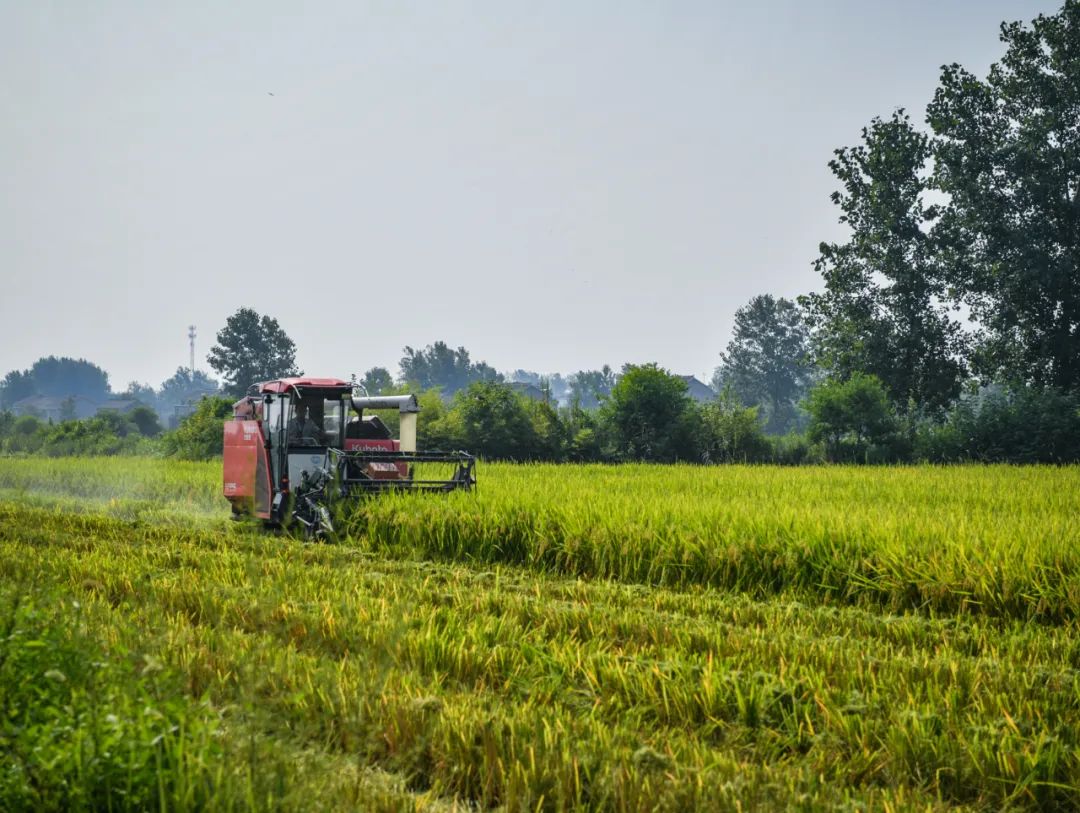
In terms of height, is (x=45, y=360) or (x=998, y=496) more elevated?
(x=45, y=360)

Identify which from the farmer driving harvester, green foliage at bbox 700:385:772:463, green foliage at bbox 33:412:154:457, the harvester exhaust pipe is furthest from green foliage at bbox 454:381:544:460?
green foliage at bbox 33:412:154:457

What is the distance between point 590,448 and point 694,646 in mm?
27491

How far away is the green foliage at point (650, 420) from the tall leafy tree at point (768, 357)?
198 feet

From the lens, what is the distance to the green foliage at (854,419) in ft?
110

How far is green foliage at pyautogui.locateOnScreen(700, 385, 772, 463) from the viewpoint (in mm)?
34594

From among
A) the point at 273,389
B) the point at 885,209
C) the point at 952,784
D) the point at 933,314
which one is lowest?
the point at 952,784

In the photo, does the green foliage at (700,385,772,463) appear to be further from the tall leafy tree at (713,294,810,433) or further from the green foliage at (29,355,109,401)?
the green foliage at (29,355,109,401)

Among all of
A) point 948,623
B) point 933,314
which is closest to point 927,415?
point 933,314

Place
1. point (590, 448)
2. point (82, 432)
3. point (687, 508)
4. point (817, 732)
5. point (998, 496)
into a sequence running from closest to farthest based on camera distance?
point (817, 732), point (687, 508), point (998, 496), point (590, 448), point (82, 432)

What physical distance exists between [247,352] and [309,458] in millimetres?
67181

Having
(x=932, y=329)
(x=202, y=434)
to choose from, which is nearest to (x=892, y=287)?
(x=932, y=329)

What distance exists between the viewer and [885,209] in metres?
37.9

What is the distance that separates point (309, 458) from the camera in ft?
42.3

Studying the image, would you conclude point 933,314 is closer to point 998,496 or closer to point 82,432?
point 998,496
